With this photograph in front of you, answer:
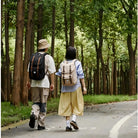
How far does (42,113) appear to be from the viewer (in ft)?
32.5

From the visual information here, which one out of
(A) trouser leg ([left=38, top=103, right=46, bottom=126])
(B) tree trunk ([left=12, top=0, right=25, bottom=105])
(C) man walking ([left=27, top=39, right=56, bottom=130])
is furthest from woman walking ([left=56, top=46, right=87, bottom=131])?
(B) tree trunk ([left=12, top=0, right=25, bottom=105])

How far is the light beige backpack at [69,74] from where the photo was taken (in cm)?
977

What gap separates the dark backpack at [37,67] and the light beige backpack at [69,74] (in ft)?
1.62

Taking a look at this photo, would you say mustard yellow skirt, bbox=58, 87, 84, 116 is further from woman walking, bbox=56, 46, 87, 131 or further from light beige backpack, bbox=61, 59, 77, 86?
light beige backpack, bbox=61, 59, 77, 86

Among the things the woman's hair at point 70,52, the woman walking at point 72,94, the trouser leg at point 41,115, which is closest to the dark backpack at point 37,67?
the woman walking at point 72,94

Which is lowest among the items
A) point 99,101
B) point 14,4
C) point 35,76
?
point 99,101

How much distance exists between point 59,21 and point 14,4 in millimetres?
10127

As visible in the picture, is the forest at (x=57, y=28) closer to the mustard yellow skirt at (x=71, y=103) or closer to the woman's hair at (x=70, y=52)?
the woman's hair at (x=70, y=52)

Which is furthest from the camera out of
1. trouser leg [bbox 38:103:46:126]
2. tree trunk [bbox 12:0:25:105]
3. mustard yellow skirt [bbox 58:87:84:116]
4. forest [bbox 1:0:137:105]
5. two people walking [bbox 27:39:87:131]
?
forest [bbox 1:0:137:105]

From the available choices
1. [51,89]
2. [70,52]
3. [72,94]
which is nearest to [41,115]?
[51,89]

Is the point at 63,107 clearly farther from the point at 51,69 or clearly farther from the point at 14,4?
the point at 14,4

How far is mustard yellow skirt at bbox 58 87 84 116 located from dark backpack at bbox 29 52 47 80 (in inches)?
33.4

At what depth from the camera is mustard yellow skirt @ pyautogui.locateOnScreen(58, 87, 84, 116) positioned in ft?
32.9

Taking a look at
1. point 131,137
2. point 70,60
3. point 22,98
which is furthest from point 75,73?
point 22,98
